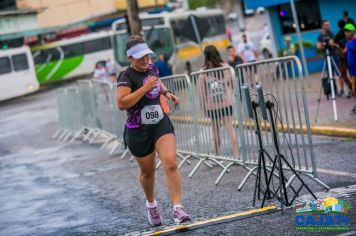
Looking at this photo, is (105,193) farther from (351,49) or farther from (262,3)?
(262,3)

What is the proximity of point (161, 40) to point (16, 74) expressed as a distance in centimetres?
1159

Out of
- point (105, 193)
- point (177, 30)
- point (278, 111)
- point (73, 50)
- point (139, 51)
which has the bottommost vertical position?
point (105, 193)

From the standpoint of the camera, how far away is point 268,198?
7703 mm

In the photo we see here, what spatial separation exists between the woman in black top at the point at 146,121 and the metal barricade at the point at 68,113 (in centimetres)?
1103

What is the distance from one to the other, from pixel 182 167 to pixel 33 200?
2.52 m

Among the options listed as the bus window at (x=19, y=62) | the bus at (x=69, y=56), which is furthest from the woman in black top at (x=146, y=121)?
the bus at (x=69, y=56)

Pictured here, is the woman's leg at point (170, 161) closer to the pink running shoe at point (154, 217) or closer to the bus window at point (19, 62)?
the pink running shoe at point (154, 217)

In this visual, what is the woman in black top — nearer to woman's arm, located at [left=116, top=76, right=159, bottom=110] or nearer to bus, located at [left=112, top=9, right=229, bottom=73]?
woman's arm, located at [left=116, top=76, right=159, bottom=110]

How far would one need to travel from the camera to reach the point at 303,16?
24266 mm

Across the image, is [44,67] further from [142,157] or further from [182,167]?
[142,157]

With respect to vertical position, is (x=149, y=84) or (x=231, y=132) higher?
(x=149, y=84)

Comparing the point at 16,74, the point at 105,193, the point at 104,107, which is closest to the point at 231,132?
the point at 105,193

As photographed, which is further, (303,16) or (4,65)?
(4,65)

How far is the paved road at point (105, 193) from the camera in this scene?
304 inches
